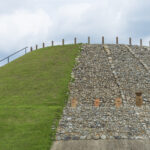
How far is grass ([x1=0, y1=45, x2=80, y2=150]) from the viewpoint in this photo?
51.2 ft

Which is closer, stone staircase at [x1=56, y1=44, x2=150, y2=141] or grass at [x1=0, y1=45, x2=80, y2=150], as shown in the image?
grass at [x1=0, y1=45, x2=80, y2=150]

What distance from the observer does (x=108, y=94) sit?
25125 millimetres

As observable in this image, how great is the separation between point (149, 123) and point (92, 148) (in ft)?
18.6

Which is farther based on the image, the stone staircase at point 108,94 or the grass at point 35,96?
the stone staircase at point 108,94

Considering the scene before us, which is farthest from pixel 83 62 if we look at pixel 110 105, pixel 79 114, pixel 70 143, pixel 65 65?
pixel 70 143

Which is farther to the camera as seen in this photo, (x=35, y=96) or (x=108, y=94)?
(x=108, y=94)

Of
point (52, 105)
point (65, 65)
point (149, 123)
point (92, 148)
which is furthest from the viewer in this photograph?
point (65, 65)

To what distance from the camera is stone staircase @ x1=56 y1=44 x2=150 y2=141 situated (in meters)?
16.4

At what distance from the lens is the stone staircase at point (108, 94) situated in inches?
644

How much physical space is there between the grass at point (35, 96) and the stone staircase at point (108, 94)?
1.03 m

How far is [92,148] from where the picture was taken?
13961mm

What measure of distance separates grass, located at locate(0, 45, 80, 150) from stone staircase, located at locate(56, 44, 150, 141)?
103 cm

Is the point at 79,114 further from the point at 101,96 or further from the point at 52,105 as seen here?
the point at 101,96

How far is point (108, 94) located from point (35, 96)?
280 inches
